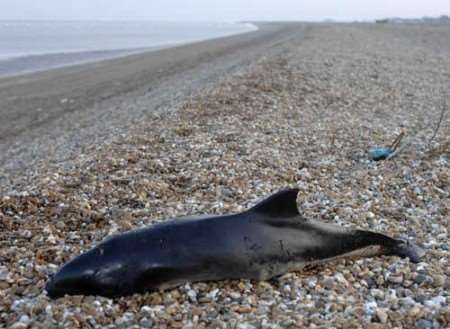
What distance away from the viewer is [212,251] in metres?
5.18

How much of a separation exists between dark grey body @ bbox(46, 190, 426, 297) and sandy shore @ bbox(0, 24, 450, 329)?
0.11 metres

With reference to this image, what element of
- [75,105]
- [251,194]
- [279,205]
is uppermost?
[279,205]

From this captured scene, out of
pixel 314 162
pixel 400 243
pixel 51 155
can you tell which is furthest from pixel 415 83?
pixel 400 243

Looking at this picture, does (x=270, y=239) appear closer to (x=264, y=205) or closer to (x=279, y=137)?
(x=264, y=205)

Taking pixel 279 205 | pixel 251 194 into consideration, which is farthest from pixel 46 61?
pixel 279 205

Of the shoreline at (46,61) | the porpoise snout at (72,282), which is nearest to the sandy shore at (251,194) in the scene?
the porpoise snout at (72,282)

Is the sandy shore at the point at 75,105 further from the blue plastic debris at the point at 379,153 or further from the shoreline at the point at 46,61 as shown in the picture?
the blue plastic debris at the point at 379,153

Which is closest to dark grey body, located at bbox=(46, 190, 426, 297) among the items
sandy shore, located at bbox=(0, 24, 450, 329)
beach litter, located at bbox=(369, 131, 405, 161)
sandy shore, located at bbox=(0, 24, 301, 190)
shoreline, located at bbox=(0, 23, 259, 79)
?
sandy shore, located at bbox=(0, 24, 450, 329)

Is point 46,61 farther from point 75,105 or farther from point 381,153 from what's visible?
point 381,153

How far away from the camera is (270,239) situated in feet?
17.8

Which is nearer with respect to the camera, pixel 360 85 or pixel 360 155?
pixel 360 155

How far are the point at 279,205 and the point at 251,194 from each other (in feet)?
7.16

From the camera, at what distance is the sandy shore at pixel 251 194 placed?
478 centimetres

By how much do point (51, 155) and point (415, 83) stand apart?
1156 cm
